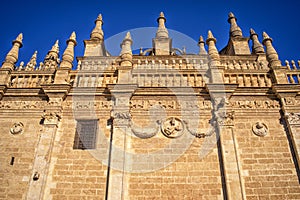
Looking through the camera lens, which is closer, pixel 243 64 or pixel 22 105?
pixel 22 105

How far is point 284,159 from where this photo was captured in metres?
9.13

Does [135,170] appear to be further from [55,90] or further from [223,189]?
[55,90]

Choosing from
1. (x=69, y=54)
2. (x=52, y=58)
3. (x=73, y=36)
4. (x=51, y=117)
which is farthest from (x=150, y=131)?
(x=52, y=58)

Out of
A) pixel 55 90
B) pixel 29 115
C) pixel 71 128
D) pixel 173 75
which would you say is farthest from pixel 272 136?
pixel 29 115

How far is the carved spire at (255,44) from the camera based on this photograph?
13.7 meters

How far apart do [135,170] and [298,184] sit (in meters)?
4.98

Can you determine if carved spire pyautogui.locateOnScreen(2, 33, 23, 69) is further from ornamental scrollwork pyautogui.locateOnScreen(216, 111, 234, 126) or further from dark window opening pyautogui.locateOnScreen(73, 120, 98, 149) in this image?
ornamental scrollwork pyautogui.locateOnScreen(216, 111, 234, 126)

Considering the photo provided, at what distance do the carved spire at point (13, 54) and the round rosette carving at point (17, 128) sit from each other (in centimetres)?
287

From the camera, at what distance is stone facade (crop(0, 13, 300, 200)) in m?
8.73

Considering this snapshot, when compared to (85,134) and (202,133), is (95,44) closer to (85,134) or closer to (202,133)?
(85,134)

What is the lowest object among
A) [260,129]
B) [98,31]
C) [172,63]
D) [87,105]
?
[260,129]

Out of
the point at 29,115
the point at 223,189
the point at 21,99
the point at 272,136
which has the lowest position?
the point at 223,189

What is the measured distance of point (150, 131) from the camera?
976cm

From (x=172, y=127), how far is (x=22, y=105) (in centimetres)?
558
